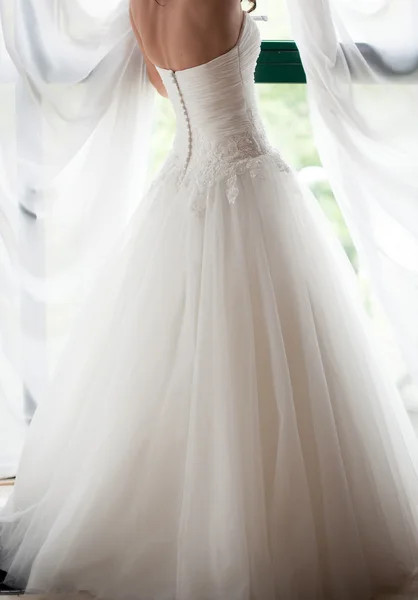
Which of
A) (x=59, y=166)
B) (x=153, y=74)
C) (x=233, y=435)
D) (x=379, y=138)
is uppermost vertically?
(x=153, y=74)

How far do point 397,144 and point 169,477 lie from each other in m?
0.98

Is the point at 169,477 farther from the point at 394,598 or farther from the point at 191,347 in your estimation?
the point at 394,598

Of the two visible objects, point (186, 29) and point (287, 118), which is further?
point (287, 118)

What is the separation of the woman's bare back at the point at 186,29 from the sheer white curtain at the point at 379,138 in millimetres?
291

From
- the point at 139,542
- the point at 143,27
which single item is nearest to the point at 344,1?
the point at 143,27

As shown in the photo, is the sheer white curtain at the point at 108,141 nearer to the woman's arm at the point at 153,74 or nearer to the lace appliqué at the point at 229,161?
the woman's arm at the point at 153,74

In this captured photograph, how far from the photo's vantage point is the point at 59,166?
185cm

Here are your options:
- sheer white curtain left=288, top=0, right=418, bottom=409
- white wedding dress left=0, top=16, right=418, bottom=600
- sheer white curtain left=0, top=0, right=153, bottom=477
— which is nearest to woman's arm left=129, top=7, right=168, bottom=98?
sheer white curtain left=0, top=0, right=153, bottom=477

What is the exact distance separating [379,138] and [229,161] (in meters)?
0.42

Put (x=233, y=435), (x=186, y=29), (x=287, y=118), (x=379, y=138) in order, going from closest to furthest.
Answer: (x=233, y=435), (x=186, y=29), (x=379, y=138), (x=287, y=118)

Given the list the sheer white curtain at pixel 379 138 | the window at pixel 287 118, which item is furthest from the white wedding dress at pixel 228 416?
the window at pixel 287 118

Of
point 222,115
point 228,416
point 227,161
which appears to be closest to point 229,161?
point 227,161

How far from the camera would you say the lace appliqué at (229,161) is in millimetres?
1632

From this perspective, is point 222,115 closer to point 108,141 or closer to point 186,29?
point 186,29
